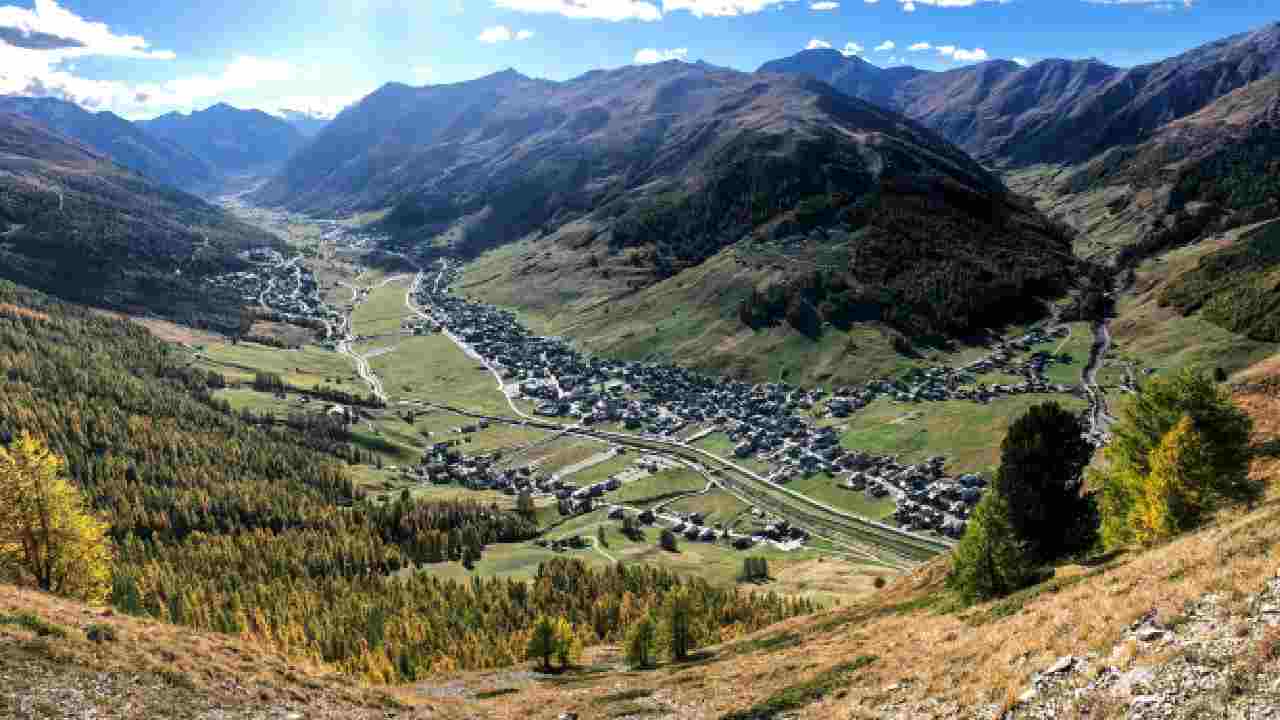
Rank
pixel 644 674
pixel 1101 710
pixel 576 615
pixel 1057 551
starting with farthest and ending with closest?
pixel 576 615 → pixel 644 674 → pixel 1057 551 → pixel 1101 710

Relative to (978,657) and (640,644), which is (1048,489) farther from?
(640,644)

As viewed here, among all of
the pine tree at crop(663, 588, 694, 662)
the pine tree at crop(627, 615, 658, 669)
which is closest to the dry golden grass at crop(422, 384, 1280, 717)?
the pine tree at crop(627, 615, 658, 669)

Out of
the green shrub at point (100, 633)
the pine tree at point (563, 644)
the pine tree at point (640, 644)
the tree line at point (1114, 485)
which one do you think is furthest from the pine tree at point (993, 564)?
the green shrub at point (100, 633)

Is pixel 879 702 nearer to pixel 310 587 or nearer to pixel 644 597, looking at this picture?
pixel 644 597

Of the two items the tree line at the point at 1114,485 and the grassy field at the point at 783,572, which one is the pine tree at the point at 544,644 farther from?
the grassy field at the point at 783,572

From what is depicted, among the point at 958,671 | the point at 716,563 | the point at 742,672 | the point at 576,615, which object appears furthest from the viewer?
the point at 716,563

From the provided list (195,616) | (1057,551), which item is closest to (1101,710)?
(1057,551)

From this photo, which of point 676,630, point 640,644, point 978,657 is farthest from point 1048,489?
point 640,644
